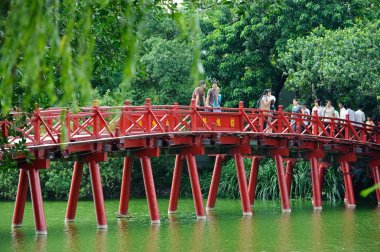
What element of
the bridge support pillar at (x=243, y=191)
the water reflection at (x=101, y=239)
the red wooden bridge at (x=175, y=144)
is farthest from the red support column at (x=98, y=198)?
the bridge support pillar at (x=243, y=191)

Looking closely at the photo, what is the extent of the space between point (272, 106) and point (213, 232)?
8.38 metres

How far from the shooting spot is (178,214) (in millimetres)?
31984

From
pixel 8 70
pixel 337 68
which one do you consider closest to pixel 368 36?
pixel 337 68

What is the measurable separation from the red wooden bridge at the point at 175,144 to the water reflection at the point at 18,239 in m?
0.56

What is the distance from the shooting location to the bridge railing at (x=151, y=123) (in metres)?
23.7

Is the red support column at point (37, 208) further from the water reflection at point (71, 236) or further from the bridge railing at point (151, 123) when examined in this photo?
the bridge railing at point (151, 123)

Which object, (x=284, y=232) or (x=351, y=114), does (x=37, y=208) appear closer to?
(x=284, y=232)

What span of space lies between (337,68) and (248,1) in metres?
23.1

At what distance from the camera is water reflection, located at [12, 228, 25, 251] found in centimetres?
2212

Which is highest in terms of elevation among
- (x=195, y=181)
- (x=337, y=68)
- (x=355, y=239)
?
(x=337, y=68)

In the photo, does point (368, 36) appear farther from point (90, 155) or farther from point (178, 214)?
point (90, 155)

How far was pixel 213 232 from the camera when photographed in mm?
25578

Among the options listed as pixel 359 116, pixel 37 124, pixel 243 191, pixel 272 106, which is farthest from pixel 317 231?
pixel 359 116

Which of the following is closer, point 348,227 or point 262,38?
point 348,227
